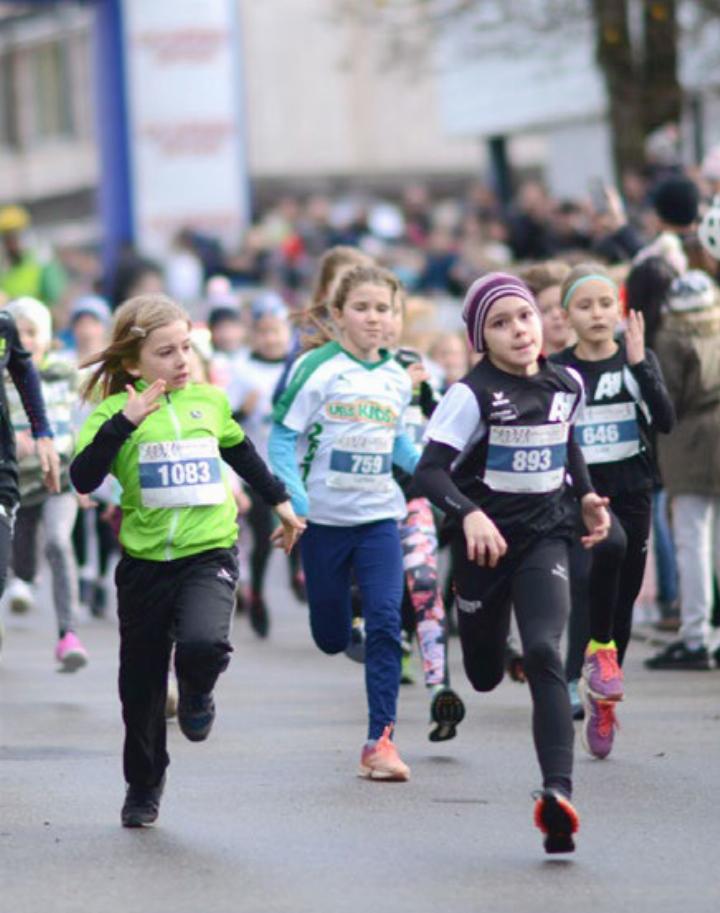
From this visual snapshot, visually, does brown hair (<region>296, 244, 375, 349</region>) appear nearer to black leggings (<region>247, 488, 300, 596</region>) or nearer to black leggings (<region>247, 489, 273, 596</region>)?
black leggings (<region>247, 488, 300, 596</region>)

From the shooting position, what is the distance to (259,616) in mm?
15383

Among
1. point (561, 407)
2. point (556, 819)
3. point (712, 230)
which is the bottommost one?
point (556, 819)

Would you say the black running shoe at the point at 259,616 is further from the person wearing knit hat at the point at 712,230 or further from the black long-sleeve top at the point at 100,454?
the black long-sleeve top at the point at 100,454

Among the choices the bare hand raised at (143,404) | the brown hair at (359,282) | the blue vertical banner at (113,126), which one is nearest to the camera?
the bare hand raised at (143,404)

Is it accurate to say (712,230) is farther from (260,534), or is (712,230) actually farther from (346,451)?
(260,534)

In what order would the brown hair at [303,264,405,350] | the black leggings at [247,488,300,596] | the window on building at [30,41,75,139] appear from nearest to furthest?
the brown hair at [303,264,405,350] < the black leggings at [247,488,300,596] < the window on building at [30,41,75,139]

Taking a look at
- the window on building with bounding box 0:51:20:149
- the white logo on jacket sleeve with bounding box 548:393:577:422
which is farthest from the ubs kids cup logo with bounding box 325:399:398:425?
the window on building with bounding box 0:51:20:149

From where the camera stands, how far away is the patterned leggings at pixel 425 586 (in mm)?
10742

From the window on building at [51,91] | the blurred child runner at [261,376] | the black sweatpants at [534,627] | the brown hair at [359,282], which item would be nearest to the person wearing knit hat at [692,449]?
the brown hair at [359,282]

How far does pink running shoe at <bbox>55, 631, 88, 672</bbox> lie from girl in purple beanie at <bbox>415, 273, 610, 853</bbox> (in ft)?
14.1

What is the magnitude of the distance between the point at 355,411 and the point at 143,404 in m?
1.85

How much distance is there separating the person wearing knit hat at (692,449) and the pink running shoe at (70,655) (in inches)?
105

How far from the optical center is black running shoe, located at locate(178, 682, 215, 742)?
8.81 meters

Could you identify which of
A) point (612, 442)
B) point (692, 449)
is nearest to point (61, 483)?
point (692, 449)
